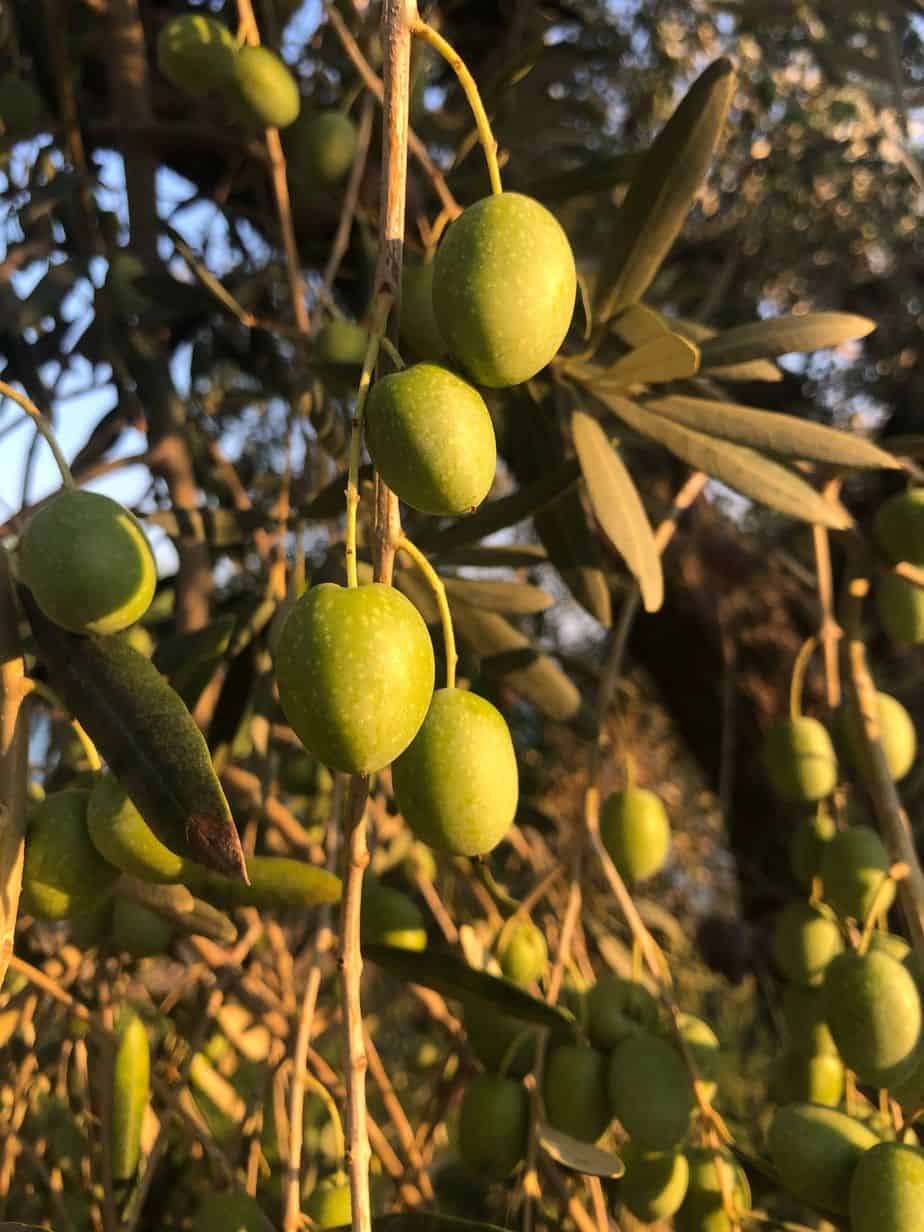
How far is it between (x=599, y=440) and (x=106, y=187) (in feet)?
3.04

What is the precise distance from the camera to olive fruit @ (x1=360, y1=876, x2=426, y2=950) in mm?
1075

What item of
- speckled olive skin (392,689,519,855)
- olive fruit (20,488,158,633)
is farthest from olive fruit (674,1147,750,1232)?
olive fruit (20,488,158,633)

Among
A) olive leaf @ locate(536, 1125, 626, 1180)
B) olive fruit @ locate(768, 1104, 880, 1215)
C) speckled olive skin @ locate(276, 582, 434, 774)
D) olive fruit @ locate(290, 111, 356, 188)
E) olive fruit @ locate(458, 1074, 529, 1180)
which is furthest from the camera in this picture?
olive fruit @ locate(290, 111, 356, 188)

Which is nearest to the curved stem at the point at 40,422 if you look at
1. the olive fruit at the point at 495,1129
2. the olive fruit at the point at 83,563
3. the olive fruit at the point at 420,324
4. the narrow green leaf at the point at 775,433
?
the olive fruit at the point at 83,563

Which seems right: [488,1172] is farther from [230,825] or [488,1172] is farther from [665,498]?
[665,498]

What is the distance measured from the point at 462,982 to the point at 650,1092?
0.22m

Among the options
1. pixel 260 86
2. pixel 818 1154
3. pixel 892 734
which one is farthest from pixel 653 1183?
pixel 260 86

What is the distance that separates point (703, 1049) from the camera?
110 centimetres

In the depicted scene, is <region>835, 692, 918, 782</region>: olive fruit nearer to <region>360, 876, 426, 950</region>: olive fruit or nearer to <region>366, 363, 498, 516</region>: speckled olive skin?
<region>360, 876, 426, 950</region>: olive fruit

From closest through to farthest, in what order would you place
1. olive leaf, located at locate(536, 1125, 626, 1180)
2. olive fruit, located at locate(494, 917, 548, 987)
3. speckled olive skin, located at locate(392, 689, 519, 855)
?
speckled olive skin, located at locate(392, 689, 519, 855)
olive leaf, located at locate(536, 1125, 626, 1180)
olive fruit, located at locate(494, 917, 548, 987)

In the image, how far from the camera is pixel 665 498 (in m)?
2.28

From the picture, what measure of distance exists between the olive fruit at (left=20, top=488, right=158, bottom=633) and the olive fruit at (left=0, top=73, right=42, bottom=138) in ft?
3.18

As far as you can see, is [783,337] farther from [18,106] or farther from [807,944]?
[18,106]

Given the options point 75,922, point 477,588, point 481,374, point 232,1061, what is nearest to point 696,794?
point 232,1061
